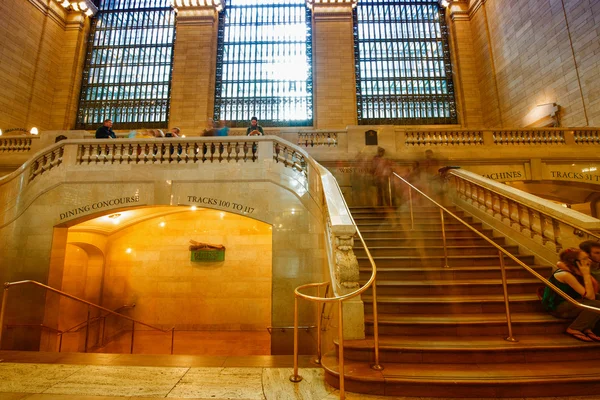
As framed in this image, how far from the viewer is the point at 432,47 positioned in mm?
17047

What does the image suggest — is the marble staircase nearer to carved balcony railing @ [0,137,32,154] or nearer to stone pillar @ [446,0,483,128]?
carved balcony railing @ [0,137,32,154]

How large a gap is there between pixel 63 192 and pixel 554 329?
9.60 meters

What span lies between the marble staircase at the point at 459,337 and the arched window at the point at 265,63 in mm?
12232

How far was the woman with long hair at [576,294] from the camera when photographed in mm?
3436

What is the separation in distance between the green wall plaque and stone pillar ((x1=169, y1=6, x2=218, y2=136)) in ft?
24.5

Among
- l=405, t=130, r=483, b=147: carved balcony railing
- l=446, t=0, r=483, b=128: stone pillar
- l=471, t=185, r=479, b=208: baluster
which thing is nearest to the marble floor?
l=471, t=185, r=479, b=208: baluster

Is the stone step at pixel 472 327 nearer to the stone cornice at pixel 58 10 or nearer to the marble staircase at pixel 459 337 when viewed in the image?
the marble staircase at pixel 459 337

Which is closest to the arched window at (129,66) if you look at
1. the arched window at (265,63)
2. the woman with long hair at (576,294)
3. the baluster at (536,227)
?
the arched window at (265,63)

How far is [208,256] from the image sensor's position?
32.2ft

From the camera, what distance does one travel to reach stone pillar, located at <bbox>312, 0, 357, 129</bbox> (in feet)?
50.4

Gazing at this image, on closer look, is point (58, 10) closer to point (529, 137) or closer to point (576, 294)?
point (529, 137)

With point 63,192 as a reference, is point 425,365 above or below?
below

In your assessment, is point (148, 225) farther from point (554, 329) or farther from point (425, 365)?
point (554, 329)

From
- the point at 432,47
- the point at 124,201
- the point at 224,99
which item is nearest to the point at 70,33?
the point at 224,99
